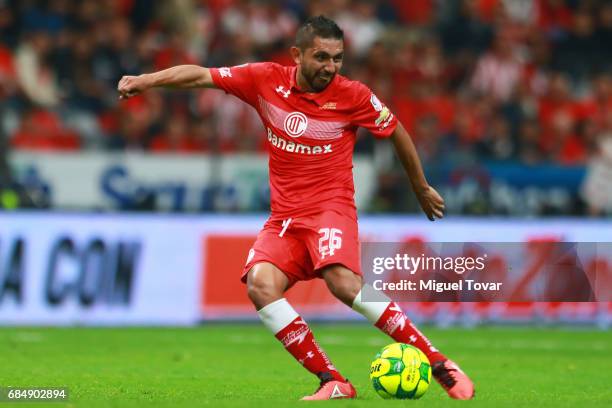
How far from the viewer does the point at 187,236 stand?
15.9 meters

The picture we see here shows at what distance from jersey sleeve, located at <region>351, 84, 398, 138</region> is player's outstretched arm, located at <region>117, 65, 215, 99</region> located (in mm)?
910

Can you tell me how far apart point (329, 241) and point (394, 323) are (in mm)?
641

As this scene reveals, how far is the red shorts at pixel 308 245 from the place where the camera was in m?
7.96

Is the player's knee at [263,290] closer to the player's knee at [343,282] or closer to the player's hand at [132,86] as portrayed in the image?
the player's knee at [343,282]

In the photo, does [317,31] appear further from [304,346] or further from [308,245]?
[304,346]

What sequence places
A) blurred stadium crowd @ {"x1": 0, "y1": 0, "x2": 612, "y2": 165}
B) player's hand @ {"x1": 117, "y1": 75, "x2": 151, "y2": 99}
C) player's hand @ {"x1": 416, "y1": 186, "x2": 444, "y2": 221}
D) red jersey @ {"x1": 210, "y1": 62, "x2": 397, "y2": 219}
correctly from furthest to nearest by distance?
1. blurred stadium crowd @ {"x1": 0, "y1": 0, "x2": 612, "y2": 165}
2. player's hand @ {"x1": 416, "y1": 186, "x2": 444, "y2": 221}
3. red jersey @ {"x1": 210, "y1": 62, "x2": 397, "y2": 219}
4. player's hand @ {"x1": 117, "y1": 75, "x2": 151, "y2": 99}

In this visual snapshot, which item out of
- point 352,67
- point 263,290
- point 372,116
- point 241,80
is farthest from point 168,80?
point 352,67

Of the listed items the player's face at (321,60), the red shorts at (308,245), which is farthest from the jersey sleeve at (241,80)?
the red shorts at (308,245)

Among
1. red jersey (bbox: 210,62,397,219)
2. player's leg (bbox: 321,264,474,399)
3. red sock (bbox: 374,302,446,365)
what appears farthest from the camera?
red jersey (bbox: 210,62,397,219)

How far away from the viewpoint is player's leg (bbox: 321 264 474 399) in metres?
7.87

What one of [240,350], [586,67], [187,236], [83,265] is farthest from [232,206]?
[586,67]

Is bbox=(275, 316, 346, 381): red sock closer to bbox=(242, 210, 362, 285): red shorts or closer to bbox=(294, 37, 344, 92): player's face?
bbox=(242, 210, 362, 285): red shorts

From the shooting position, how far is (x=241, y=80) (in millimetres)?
8250

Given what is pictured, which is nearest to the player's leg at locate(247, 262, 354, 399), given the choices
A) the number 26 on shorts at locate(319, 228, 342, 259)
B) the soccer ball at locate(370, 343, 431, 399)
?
the soccer ball at locate(370, 343, 431, 399)
